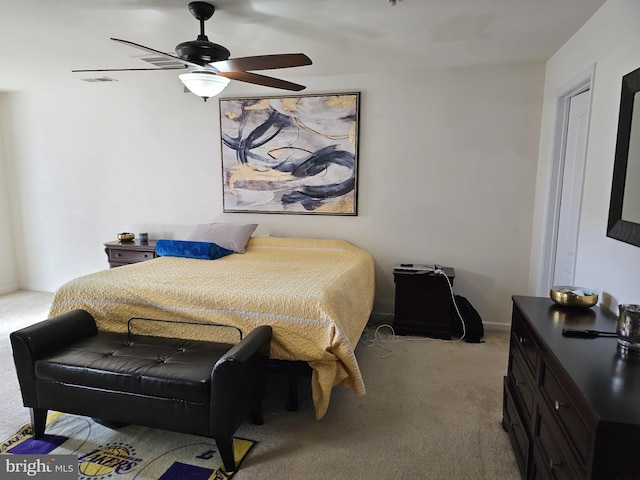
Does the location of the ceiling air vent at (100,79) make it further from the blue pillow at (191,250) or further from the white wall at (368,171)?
the blue pillow at (191,250)

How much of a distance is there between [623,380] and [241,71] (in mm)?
2353

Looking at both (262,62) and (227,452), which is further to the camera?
(262,62)

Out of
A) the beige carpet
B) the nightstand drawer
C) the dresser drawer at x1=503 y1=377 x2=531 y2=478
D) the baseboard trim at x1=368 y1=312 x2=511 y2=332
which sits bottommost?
the beige carpet

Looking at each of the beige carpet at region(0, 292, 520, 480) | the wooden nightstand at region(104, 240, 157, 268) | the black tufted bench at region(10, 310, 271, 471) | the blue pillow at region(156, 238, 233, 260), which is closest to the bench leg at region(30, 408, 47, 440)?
the black tufted bench at region(10, 310, 271, 471)

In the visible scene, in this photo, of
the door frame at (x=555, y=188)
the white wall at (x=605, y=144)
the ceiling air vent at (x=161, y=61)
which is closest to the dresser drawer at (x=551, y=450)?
the white wall at (x=605, y=144)

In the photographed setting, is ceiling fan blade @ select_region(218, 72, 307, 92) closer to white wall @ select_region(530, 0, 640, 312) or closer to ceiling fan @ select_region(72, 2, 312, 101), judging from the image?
ceiling fan @ select_region(72, 2, 312, 101)

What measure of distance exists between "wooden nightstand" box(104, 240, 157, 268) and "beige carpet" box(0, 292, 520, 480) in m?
1.35

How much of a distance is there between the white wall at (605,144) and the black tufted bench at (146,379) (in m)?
1.79

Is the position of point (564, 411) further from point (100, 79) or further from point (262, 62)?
point (100, 79)

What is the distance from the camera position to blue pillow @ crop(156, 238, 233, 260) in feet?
11.4

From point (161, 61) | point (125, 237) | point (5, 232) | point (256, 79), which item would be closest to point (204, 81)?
point (256, 79)

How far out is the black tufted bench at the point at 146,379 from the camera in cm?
186

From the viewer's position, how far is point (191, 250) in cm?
352

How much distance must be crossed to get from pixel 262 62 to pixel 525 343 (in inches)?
79.0
